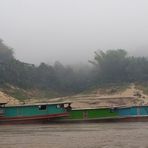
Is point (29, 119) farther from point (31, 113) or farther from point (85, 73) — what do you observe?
point (85, 73)

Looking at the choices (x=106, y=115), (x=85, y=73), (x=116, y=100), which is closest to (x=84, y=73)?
(x=85, y=73)

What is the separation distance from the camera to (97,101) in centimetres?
7119

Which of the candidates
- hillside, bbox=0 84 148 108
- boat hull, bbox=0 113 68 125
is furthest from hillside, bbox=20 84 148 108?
boat hull, bbox=0 113 68 125

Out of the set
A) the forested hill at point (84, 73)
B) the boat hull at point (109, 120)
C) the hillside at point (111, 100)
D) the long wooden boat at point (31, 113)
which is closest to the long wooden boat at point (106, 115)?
the boat hull at point (109, 120)

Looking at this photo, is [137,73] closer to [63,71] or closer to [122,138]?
[63,71]

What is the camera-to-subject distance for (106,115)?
42.9 m

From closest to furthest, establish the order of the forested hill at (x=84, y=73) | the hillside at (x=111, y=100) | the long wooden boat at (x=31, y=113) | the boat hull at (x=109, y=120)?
1. the boat hull at (x=109, y=120)
2. the long wooden boat at (x=31, y=113)
3. the hillside at (x=111, y=100)
4. the forested hill at (x=84, y=73)

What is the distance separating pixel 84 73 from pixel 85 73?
278 mm

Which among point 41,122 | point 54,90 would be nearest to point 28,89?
point 54,90

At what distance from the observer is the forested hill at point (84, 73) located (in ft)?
309

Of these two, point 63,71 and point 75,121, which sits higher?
point 63,71

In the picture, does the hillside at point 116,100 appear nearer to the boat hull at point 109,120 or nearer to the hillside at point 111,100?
the hillside at point 111,100

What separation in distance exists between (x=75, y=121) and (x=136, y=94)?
36510 millimetres

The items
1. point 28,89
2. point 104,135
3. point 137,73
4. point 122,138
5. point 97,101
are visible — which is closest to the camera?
point 122,138
